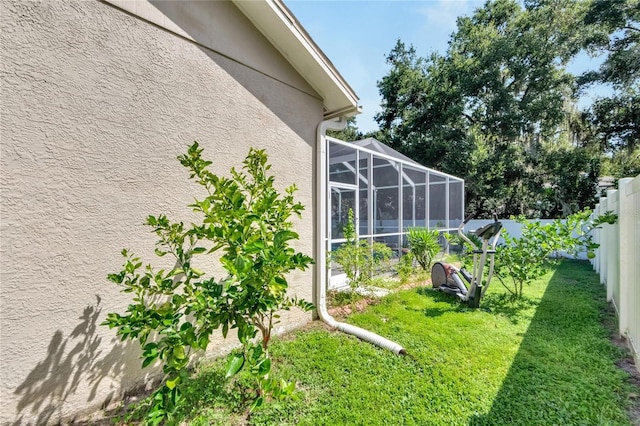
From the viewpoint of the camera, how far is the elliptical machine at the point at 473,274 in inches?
184

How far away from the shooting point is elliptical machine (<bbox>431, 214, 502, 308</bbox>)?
4.68 meters

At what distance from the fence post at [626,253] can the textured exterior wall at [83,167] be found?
15.0ft

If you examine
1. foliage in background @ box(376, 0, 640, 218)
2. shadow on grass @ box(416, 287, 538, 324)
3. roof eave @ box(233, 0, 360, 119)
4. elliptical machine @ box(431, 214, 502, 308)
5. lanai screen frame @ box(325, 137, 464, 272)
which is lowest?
shadow on grass @ box(416, 287, 538, 324)

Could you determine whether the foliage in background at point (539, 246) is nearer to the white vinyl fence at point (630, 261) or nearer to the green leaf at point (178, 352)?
the white vinyl fence at point (630, 261)

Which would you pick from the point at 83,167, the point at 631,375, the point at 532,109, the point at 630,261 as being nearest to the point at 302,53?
the point at 83,167

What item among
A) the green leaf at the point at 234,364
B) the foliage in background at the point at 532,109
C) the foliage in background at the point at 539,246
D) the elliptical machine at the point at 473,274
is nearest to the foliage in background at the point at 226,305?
the green leaf at the point at 234,364

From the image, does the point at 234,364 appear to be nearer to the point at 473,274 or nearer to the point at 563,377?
the point at 563,377

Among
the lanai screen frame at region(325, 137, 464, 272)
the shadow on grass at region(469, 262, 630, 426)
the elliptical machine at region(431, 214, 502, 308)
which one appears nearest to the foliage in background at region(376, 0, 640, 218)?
the lanai screen frame at region(325, 137, 464, 272)

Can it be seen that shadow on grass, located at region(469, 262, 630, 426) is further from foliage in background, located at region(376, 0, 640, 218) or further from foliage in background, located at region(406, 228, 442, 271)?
foliage in background, located at region(376, 0, 640, 218)

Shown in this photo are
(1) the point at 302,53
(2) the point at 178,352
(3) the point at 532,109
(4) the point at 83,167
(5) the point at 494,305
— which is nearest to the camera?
(2) the point at 178,352

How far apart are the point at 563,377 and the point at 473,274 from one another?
2141 millimetres

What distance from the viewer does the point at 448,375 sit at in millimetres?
2895

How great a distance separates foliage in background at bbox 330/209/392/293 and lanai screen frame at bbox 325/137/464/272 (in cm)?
22

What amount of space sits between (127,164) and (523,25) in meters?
19.2
